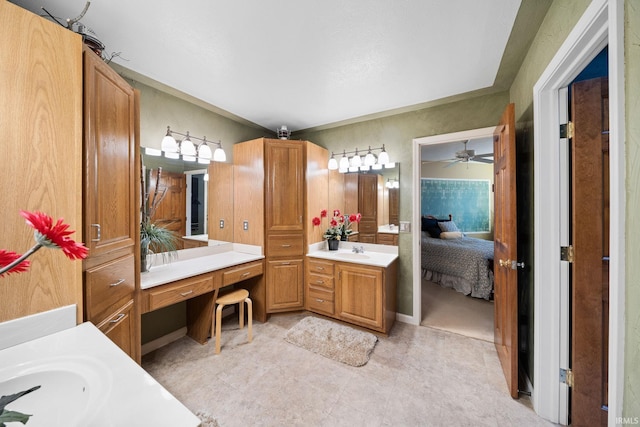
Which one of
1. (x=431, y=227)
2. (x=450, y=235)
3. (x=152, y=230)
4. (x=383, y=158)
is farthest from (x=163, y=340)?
(x=450, y=235)

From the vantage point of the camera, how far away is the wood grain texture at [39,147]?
2.99ft

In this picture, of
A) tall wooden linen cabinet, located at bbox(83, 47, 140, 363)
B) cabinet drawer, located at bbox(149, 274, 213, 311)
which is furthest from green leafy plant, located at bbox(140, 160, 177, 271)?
tall wooden linen cabinet, located at bbox(83, 47, 140, 363)

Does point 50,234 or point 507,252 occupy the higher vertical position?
point 50,234

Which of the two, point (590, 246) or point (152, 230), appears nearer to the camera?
point (590, 246)

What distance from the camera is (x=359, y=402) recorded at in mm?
1609

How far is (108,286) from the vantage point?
4.22 ft

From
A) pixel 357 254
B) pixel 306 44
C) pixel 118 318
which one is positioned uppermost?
pixel 306 44

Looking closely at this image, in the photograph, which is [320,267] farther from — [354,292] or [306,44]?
[306,44]

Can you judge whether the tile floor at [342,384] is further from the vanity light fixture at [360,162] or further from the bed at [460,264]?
the vanity light fixture at [360,162]

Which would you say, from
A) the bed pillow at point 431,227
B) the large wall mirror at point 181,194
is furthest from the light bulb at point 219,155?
the bed pillow at point 431,227

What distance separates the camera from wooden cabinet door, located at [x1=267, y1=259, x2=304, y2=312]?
272cm

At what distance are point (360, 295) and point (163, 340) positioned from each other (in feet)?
6.54

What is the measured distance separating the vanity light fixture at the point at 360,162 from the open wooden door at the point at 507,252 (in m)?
1.10

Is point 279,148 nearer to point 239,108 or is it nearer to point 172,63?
point 239,108
